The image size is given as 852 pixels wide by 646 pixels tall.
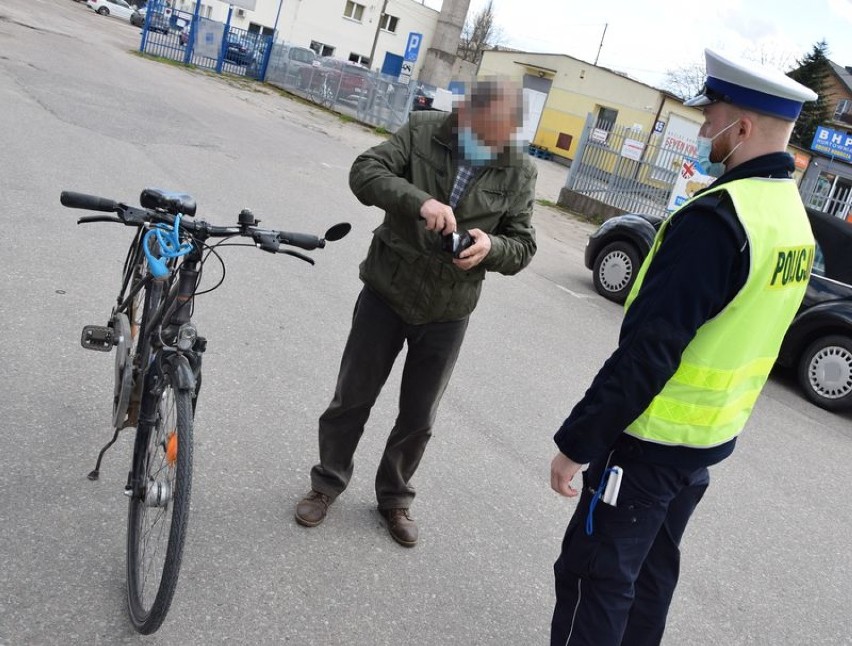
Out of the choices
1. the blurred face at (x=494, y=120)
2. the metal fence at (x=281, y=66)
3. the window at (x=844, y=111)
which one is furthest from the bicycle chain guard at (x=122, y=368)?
the window at (x=844, y=111)

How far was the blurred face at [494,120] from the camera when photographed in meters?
3.08

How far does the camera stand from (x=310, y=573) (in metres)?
3.33

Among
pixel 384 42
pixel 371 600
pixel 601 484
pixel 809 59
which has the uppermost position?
pixel 809 59

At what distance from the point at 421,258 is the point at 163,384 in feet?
3.70

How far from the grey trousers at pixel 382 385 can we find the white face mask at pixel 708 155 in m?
1.30

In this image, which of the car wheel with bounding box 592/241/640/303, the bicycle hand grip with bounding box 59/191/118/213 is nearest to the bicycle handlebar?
the bicycle hand grip with bounding box 59/191/118/213

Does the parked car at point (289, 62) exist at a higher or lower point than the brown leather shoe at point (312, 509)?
higher

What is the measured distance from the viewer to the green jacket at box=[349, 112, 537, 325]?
10.4 feet

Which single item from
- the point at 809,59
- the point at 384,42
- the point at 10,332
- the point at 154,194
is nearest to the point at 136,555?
the point at 154,194

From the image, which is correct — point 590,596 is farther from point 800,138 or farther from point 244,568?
point 800,138

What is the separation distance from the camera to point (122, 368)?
335 cm

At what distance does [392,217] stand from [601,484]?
1428 mm

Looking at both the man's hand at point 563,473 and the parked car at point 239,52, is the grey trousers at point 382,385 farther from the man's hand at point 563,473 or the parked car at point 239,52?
the parked car at point 239,52

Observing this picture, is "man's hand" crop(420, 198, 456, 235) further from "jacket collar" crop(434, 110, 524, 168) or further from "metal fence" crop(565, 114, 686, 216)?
"metal fence" crop(565, 114, 686, 216)
